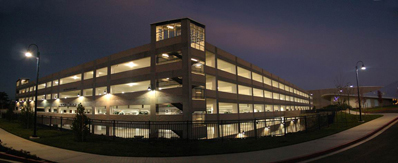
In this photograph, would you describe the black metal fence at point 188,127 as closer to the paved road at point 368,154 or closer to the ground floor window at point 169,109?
the ground floor window at point 169,109

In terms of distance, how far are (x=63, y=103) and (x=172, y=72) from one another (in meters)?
33.8

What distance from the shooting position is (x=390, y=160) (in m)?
8.59

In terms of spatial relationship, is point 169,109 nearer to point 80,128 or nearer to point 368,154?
point 80,128

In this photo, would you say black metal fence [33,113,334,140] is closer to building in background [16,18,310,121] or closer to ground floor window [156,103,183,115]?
building in background [16,18,310,121]

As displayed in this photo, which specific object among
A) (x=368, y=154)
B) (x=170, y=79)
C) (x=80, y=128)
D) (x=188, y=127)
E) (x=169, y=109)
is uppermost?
(x=170, y=79)

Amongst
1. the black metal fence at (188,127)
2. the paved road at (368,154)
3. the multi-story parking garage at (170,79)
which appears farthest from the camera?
the multi-story parking garage at (170,79)

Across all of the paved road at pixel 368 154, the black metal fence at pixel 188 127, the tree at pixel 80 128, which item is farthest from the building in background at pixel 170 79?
the paved road at pixel 368 154

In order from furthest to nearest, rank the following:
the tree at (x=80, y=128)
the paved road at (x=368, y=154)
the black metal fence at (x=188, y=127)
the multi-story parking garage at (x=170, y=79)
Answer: the multi-story parking garage at (x=170, y=79) < the black metal fence at (x=188, y=127) < the tree at (x=80, y=128) < the paved road at (x=368, y=154)

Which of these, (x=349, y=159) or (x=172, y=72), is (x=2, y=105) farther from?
(x=349, y=159)

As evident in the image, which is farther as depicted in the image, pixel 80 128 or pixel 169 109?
pixel 169 109

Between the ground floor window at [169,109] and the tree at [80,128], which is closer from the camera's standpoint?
the tree at [80,128]

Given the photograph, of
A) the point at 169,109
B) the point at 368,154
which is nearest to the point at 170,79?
the point at 169,109

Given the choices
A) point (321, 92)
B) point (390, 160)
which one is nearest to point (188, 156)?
point (390, 160)

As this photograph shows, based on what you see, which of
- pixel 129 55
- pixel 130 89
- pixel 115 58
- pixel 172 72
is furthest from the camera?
pixel 130 89
